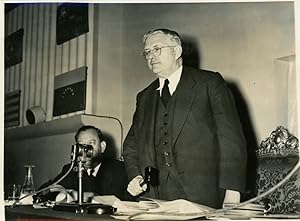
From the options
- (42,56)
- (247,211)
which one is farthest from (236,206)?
(42,56)

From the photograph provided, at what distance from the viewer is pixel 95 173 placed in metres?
0.92

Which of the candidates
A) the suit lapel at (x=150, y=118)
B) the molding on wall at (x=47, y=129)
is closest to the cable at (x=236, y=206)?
the suit lapel at (x=150, y=118)

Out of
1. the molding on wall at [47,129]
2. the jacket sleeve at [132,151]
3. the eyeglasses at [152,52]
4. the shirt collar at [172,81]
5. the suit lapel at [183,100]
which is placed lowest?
the jacket sleeve at [132,151]

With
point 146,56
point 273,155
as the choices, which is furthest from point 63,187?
point 273,155

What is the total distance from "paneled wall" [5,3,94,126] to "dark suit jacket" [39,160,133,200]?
4.8 inches

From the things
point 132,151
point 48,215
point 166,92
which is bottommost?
point 48,215

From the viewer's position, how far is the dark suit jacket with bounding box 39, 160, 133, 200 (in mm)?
903

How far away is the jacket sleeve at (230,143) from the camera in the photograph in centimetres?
87

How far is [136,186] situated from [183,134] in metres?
0.13

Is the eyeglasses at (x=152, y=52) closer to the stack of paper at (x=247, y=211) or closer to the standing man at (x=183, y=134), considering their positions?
the standing man at (x=183, y=134)

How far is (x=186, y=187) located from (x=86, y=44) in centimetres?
35

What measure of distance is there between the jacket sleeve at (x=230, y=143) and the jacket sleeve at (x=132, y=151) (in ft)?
0.51

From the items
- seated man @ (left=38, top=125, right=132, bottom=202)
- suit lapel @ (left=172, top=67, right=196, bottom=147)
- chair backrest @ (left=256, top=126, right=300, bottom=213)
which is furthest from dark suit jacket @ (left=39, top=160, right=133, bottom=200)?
chair backrest @ (left=256, top=126, right=300, bottom=213)

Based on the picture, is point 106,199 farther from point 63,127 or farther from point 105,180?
point 63,127
